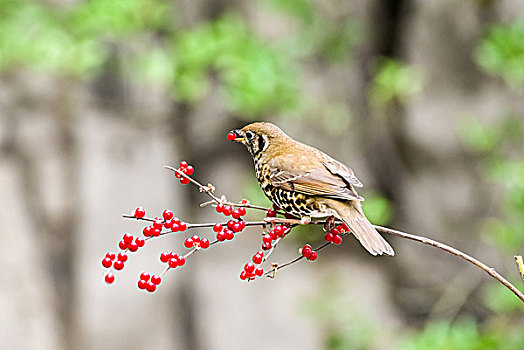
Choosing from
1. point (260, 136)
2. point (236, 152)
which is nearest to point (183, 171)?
point (260, 136)

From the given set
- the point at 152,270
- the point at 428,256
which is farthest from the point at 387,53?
the point at 152,270

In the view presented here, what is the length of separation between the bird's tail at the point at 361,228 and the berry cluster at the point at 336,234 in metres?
0.01

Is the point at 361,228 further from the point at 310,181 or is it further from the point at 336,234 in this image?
the point at 310,181

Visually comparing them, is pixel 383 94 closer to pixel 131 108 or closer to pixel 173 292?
pixel 131 108

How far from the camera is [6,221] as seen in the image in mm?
2982

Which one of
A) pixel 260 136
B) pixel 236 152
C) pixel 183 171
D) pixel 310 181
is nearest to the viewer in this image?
A: pixel 183 171

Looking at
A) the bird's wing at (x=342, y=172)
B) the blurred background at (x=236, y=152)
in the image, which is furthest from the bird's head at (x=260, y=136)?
the blurred background at (x=236, y=152)

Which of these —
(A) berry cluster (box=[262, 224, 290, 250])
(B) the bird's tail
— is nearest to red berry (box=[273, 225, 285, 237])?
(A) berry cluster (box=[262, 224, 290, 250])

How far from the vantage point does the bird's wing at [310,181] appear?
44.3 inches

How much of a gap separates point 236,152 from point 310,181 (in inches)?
80.4

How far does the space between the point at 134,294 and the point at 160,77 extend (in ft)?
3.36

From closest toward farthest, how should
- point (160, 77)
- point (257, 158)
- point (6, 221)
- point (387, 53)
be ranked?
point (257, 158) → point (160, 77) → point (6, 221) → point (387, 53)

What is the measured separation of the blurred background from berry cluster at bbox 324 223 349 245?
1.70 meters

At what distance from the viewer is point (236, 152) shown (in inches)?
126
